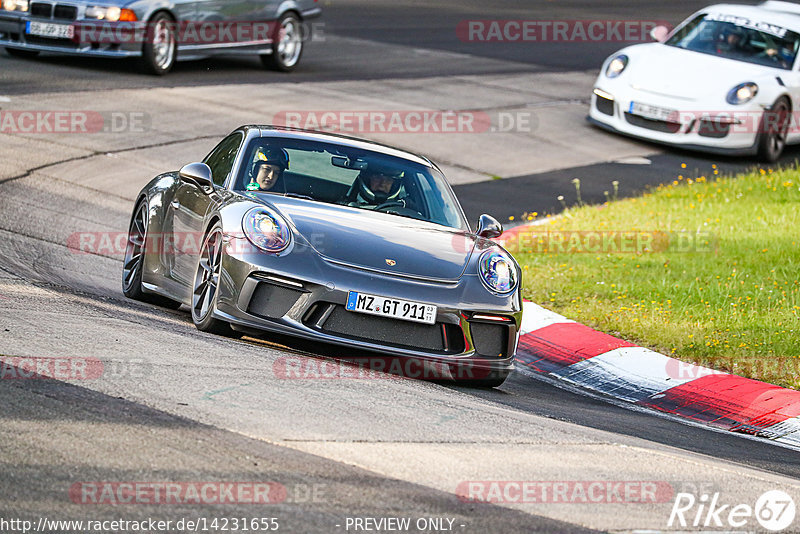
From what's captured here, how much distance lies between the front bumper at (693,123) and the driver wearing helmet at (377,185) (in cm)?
931

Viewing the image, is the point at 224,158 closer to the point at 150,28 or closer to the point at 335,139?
the point at 335,139

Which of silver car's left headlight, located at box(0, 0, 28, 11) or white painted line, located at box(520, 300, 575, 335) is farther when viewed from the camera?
silver car's left headlight, located at box(0, 0, 28, 11)

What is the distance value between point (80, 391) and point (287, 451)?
3.20 ft

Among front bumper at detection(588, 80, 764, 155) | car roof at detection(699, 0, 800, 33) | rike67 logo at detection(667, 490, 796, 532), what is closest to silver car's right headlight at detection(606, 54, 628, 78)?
front bumper at detection(588, 80, 764, 155)

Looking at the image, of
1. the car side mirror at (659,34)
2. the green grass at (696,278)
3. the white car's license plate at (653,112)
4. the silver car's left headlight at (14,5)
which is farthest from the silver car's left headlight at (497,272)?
the car side mirror at (659,34)

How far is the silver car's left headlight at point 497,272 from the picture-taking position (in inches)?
276

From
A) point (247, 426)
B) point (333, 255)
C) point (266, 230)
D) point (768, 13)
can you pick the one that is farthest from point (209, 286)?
point (768, 13)

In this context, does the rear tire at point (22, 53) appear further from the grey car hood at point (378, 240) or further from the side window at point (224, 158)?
the grey car hood at point (378, 240)

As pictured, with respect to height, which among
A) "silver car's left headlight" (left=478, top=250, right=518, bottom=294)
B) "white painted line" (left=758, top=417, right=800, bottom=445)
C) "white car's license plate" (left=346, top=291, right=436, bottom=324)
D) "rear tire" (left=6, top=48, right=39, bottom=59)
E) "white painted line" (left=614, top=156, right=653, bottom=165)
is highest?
"silver car's left headlight" (left=478, top=250, right=518, bottom=294)

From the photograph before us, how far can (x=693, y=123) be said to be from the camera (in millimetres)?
16422

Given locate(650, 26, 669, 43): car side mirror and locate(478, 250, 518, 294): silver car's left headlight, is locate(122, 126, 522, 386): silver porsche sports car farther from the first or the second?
locate(650, 26, 669, 43): car side mirror

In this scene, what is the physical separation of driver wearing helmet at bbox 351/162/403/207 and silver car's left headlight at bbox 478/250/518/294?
922mm

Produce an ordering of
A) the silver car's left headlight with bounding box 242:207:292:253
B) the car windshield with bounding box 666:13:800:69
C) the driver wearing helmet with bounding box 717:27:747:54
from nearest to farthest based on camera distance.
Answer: the silver car's left headlight with bounding box 242:207:292:253, the car windshield with bounding box 666:13:800:69, the driver wearing helmet with bounding box 717:27:747:54

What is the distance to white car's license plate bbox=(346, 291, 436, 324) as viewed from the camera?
6504 mm
